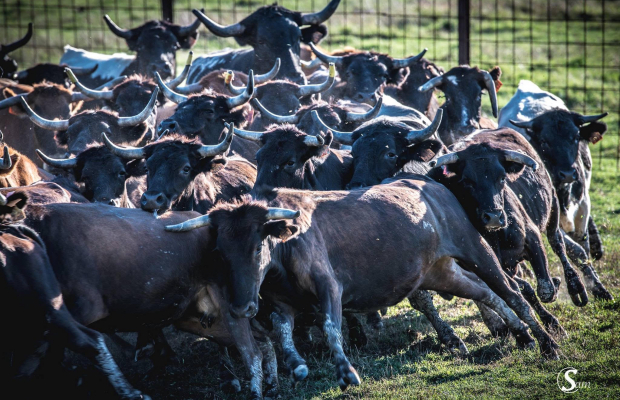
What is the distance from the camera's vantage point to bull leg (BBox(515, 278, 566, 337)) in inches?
294

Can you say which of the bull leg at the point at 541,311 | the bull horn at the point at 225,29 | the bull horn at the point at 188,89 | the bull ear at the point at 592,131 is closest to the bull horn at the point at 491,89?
the bull ear at the point at 592,131

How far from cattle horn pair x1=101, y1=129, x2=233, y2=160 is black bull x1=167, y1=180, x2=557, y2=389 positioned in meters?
0.94

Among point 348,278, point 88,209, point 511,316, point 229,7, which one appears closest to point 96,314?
point 88,209

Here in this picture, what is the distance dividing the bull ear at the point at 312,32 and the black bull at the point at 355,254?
5.51 metres

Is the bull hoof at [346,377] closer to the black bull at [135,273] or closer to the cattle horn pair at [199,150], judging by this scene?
the black bull at [135,273]

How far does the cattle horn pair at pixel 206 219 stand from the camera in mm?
6035

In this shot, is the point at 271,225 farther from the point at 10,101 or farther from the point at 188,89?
the point at 10,101

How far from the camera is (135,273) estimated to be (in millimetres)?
6090

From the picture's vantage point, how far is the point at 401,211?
22.7 ft

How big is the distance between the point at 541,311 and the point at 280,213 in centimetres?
312

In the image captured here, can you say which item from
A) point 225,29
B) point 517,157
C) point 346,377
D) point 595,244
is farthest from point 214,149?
point 595,244

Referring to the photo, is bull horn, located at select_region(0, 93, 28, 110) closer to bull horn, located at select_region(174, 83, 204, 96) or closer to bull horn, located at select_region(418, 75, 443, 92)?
bull horn, located at select_region(174, 83, 204, 96)

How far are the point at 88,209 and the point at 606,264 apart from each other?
6757 millimetres

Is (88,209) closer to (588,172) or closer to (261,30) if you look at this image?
(261,30)
